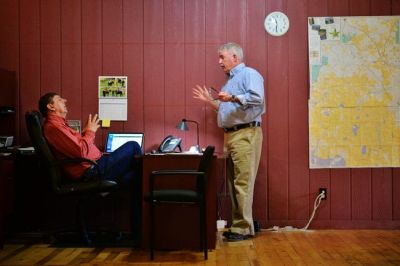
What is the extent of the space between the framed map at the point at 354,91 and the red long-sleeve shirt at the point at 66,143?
2.08 m

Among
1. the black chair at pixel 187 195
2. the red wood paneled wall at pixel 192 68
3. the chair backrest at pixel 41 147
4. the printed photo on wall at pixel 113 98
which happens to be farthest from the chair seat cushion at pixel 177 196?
the printed photo on wall at pixel 113 98

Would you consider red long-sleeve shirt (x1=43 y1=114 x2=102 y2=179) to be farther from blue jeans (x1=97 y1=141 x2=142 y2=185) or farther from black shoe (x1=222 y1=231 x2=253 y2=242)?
black shoe (x1=222 y1=231 x2=253 y2=242)

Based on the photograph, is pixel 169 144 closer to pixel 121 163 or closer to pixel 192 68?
pixel 121 163

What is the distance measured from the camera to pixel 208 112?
14.8 ft

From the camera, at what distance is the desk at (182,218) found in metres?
3.67

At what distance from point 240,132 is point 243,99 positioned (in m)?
0.33

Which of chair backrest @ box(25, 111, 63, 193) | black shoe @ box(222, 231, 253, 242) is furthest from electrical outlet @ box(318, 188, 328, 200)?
chair backrest @ box(25, 111, 63, 193)

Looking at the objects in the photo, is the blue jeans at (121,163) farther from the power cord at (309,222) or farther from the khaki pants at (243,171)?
the power cord at (309,222)

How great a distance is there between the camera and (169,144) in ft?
14.0

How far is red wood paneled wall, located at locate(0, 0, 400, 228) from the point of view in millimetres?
4496

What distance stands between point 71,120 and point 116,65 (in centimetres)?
67

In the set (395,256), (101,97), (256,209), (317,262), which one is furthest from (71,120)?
(395,256)

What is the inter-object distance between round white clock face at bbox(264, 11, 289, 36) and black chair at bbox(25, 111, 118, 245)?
2.03 meters

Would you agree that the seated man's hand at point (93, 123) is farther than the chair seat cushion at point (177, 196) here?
Yes
